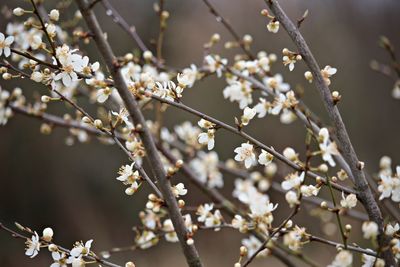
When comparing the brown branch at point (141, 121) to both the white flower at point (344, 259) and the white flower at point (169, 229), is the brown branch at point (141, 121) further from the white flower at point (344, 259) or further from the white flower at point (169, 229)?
the white flower at point (169, 229)

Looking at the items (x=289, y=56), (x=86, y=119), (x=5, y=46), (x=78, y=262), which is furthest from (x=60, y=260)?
(x=289, y=56)

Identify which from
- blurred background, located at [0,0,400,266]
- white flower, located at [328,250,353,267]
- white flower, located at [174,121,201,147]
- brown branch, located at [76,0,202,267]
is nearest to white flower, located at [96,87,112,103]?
brown branch, located at [76,0,202,267]

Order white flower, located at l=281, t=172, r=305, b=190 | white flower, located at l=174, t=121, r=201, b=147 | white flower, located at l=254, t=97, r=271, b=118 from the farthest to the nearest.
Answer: white flower, located at l=174, t=121, r=201, b=147, white flower, located at l=254, t=97, r=271, b=118, white flower, located at l=281, t=172, r=305, b=190

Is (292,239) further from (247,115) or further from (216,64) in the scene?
(216,64)

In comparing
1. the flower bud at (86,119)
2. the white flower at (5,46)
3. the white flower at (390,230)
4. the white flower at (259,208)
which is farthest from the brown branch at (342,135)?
the white flower at (5,46)

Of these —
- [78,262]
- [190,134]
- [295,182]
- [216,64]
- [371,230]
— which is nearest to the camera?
[371,230]

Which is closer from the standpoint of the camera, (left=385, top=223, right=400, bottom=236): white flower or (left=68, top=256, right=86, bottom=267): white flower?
(left=385, top=223, right=400, bottom=236): white flower

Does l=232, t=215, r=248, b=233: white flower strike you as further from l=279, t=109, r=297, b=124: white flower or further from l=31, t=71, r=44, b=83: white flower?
l=31, t=71, r=44, b=83: white flower

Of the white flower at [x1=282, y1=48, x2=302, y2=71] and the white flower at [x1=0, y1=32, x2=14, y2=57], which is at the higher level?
the white flower at [x1=0, y1=32, x2=14, y2=57]
